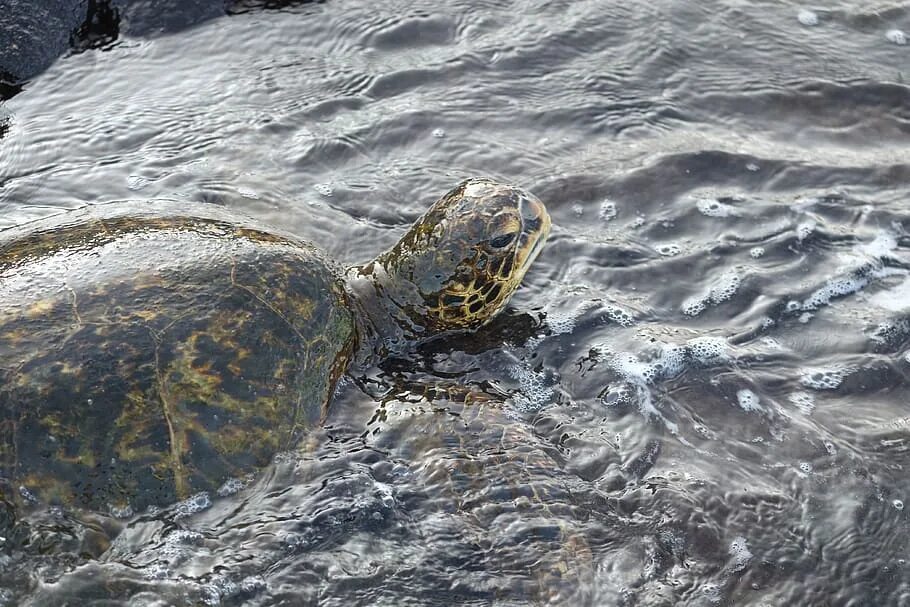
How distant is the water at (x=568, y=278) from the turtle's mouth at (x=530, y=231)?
1.13 ft

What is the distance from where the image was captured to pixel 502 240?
15.7ft

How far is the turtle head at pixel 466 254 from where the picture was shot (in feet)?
15.7

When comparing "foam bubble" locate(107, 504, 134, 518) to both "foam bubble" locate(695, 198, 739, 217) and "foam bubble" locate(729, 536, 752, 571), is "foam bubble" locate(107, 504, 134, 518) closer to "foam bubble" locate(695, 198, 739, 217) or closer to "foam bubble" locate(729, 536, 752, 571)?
→ "foam bubble" locate(729, 536, 752, 571)

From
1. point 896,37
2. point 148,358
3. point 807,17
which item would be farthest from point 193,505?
point 896,37

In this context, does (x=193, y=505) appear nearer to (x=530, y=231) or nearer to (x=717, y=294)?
(x=530, y=231)

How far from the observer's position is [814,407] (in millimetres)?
4547

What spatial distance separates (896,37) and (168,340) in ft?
18.4

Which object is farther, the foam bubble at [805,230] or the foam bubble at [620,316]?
the foam bubble at [805,230]

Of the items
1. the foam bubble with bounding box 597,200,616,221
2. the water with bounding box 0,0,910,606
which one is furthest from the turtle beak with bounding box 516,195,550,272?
the foam bubble with bounding box 597,200,616,221

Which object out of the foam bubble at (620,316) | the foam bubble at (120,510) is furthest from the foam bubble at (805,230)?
the foam bubble at (120,510)

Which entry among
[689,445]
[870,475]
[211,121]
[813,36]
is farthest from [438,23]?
[870,475]

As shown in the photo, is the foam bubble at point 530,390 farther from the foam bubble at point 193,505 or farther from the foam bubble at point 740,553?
the foam bubble at point 193,505

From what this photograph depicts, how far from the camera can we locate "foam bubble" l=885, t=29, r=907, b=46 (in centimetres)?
686

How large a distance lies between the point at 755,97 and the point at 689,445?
3.02 m
